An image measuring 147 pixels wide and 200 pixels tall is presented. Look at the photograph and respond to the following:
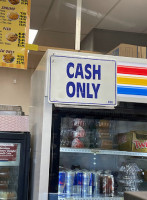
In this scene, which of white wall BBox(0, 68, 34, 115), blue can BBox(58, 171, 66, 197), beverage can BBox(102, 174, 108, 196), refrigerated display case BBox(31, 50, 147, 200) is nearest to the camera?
refrigerated display case BBox(31, 50, 147, 200)

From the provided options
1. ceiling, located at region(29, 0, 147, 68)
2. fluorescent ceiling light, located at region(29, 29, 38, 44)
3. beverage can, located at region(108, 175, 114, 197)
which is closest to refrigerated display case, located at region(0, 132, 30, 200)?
beverage can, located at region(108, 175, 114, 197)

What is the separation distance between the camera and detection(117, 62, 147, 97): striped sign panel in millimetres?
2000

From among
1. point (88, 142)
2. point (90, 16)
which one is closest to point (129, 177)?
point (88, 142)

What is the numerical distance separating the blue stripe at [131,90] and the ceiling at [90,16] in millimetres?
1571

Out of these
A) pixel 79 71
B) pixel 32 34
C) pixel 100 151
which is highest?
pixel 32 34

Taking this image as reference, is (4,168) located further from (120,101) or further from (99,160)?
(120,101)

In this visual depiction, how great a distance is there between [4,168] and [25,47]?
1052 mm

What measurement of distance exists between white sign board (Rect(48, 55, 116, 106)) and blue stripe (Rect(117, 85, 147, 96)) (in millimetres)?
62

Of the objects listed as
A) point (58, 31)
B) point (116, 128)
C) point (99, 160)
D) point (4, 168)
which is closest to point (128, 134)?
point (116, 128)

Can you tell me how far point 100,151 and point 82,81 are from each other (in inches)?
19.3

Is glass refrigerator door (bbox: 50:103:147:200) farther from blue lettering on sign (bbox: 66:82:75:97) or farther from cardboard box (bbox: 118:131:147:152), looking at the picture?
blue lettering on sign (bbox: 66:82:75:97)

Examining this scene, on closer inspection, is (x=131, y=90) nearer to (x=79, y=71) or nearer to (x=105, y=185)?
(x=79, y=71)

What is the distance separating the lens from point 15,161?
208cm

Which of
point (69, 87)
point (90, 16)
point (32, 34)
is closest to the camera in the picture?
point (69, 87)
